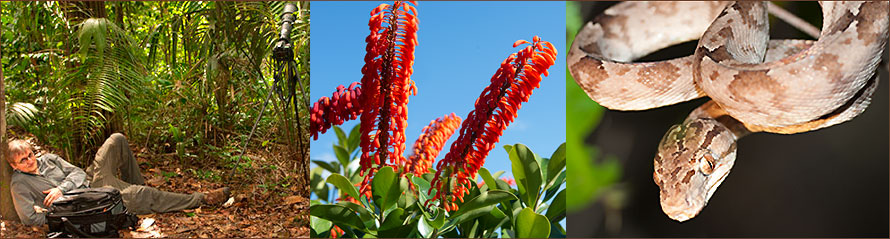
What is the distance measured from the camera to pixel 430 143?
2271mm

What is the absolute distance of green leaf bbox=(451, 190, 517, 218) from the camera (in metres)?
2.16

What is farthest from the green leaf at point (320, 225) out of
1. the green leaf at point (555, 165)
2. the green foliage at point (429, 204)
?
the green leaf at point (555, 165)

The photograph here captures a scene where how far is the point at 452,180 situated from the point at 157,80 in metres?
1.08

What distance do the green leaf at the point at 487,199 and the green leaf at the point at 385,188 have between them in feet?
0.75

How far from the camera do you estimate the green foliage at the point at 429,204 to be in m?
2.18

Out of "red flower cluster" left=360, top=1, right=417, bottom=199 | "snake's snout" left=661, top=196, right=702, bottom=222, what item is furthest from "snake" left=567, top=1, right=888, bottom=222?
"red flower cluster" left=360, top=1, right=417, bottom=199

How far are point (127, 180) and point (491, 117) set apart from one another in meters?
1.27

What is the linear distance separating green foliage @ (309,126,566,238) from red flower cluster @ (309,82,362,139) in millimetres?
55

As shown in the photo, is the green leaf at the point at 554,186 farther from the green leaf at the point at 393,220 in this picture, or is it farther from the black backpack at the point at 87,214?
the black backpack at the point at 87,214

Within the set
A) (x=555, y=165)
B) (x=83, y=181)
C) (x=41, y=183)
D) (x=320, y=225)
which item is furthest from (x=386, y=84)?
(x=41, y=183)

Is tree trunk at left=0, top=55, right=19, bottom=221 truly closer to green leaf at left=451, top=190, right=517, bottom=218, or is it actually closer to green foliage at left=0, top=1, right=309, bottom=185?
green foliage at left=0, top=1, right=309, bottom=185

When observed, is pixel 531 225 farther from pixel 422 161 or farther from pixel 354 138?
pixel 354 138

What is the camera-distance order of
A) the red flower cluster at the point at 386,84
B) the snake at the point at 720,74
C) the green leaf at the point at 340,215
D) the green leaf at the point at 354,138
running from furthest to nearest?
1. the green leaf at the point at 354,138
2. the red flower cluster at the point at 386,84
3. the green leaf at the point at 340,215
4. the snake at the point at 720,74

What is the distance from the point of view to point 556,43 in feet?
7.66
